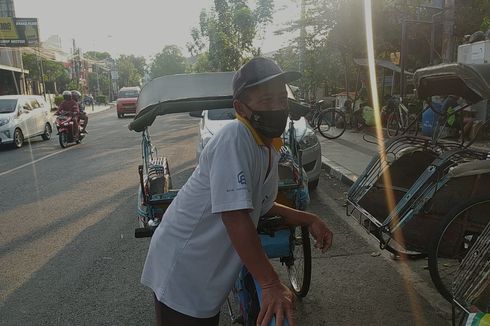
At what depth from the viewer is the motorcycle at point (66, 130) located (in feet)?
43.7

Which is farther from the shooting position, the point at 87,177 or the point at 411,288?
the point at 87,177

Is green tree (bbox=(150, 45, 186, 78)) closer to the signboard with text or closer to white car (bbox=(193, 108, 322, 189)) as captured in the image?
the signboard with text

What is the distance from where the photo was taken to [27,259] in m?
4.71

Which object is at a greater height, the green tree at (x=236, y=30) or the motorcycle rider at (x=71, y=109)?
the green tree at (x=236, y=30)

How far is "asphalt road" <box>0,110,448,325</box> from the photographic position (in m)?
3.48

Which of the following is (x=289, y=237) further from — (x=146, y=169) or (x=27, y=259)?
(x=27, y=259)

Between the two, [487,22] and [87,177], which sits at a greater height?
[487,22]

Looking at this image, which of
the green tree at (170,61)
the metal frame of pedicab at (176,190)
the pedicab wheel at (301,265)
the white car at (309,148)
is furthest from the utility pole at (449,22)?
the green tree at (170,61)

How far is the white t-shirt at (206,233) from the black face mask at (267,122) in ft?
0.17

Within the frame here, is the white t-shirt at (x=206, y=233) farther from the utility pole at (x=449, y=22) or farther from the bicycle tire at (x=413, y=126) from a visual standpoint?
the utility pole at (x=449, y=22)

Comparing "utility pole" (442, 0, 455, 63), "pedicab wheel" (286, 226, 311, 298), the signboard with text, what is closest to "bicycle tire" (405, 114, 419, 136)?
"utility pole" (442, 0, 455, 63)

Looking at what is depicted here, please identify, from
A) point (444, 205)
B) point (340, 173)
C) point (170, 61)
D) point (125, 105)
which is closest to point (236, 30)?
point (125, 105)

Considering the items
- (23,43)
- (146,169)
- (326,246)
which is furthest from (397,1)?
(23,43)

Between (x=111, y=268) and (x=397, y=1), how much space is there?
13023 millimetres
